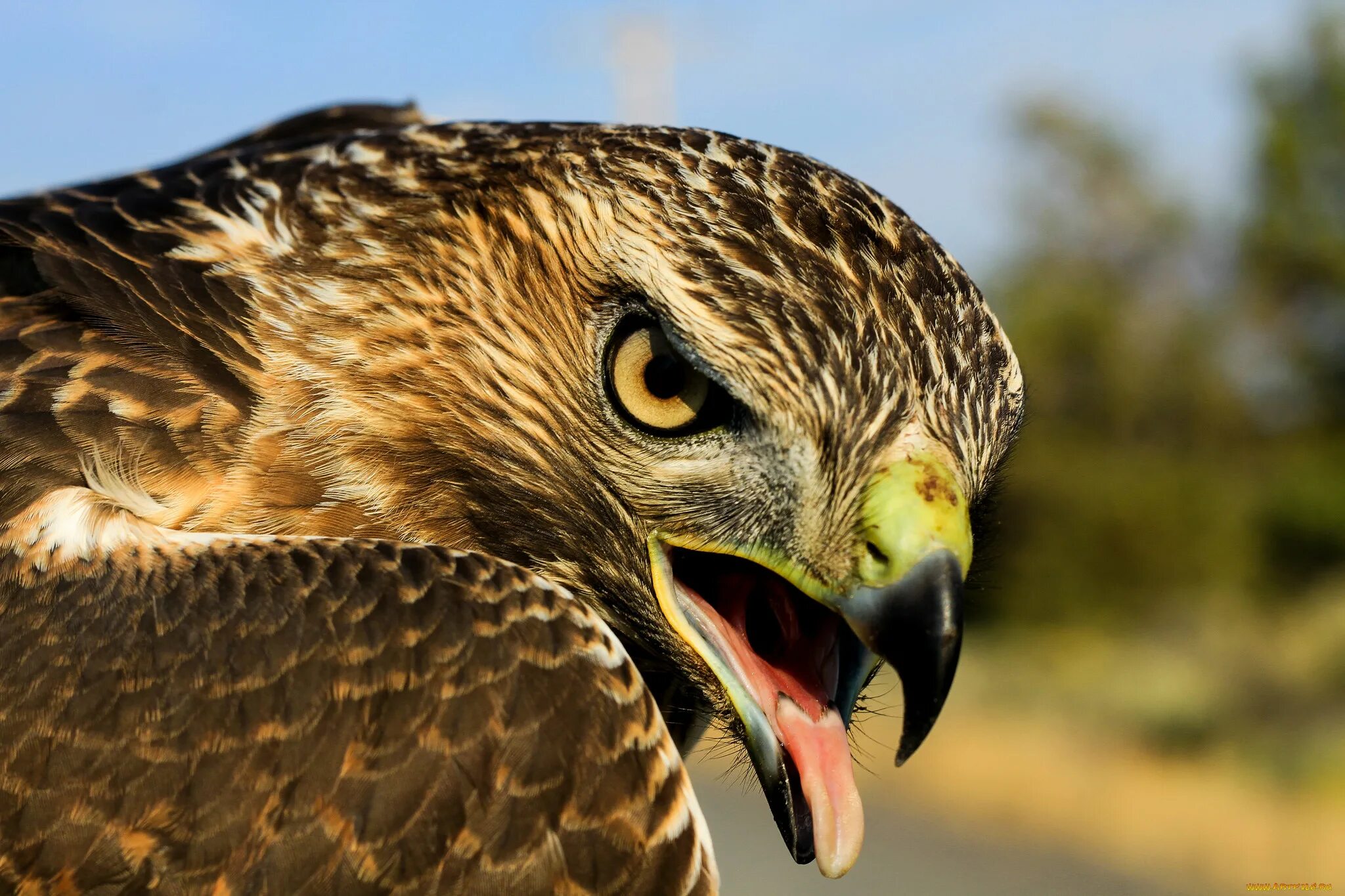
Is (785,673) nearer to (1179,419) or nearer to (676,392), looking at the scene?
(676,392)

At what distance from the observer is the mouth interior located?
2.74 m

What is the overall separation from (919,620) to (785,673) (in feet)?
1.35

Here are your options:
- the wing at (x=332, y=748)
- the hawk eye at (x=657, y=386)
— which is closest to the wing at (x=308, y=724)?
the wing at (x=332, y=748)

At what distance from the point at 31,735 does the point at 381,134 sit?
5.58ft

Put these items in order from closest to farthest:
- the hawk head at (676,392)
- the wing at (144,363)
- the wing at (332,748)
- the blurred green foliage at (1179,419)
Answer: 1. the wing at (332,748)
2. the hawk head at (676,392)
3. the wing at (144,363)
4. the blurred green foliage at (1179,419)

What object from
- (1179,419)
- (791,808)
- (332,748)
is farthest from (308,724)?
(1179,419)

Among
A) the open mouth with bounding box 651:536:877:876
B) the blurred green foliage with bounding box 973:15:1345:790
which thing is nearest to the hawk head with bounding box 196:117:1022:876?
the open mouth with bounding box 651:536:877:876

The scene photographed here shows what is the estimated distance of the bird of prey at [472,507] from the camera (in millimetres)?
2451

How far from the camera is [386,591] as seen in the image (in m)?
2.60

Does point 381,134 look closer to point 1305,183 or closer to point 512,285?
point 512,285

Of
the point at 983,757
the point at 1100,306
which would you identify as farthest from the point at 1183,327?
the point at 983,757

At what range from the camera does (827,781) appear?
261 cm

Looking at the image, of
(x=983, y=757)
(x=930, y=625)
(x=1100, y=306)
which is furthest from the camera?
(x=1100, y=306)

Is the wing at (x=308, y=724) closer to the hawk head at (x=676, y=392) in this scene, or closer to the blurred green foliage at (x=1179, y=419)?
the hawk head at (x=676, y=392)
